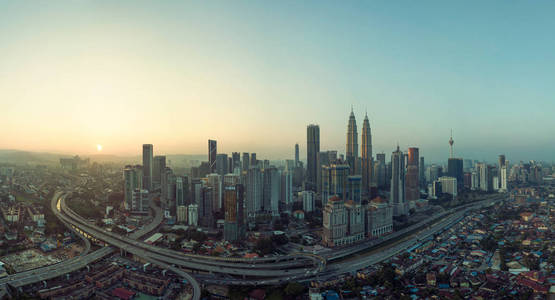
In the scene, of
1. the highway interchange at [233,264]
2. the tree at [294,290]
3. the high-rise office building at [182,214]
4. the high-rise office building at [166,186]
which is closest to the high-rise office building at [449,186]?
the highway interchange at [233,264]

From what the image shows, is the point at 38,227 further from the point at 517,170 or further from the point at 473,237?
the point at 517,170

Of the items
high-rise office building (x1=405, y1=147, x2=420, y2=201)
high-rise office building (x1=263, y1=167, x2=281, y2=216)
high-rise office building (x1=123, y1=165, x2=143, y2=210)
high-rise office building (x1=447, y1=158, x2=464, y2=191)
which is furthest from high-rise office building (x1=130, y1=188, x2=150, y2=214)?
high-rise office building (x1=447, y1=158, x2=464, y2=191)

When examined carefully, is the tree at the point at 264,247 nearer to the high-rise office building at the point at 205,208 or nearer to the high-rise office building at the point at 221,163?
the high-rise office building at the point at 205,208

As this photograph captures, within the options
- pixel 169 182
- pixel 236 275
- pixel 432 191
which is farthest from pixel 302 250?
pixel 432 191

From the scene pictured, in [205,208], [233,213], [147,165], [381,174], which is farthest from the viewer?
[381,174]

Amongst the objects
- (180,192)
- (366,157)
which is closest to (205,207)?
(180,192)

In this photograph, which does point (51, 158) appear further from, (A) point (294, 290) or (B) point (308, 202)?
(A) point (294, 290)
